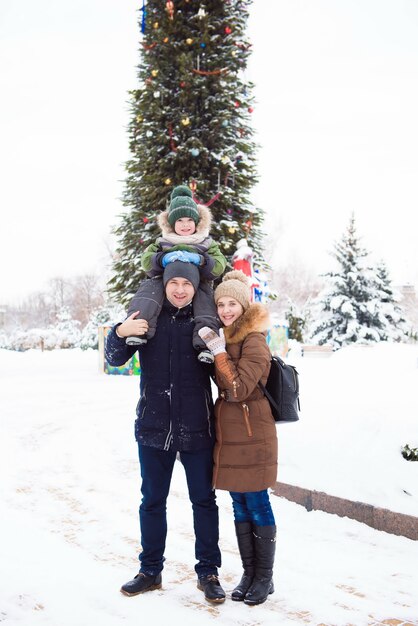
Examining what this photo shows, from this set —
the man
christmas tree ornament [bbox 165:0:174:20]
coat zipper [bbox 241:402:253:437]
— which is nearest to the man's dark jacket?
the man

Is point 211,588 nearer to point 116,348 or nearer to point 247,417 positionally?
point 247,417

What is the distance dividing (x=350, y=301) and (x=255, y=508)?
Answer: 72.8ft

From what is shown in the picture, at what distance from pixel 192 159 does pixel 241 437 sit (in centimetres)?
1237

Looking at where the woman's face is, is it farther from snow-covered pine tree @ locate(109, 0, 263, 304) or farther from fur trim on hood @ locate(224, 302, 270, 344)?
snow-covered pine tree @ locate(109, 0, 263, 304)

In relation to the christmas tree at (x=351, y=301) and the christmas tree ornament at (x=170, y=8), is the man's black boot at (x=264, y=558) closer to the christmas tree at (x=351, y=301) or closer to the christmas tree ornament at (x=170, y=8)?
the christmas tree ornament at (x=170, y=8)

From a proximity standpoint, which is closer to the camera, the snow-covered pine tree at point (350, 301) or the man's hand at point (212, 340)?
the man's hand at point (212, 340)

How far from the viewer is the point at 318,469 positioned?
533 cm

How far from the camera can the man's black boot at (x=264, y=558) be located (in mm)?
3262

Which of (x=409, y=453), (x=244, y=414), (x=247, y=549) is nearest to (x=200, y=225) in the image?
(x=244, y=414)

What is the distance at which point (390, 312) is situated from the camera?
24.6 meters

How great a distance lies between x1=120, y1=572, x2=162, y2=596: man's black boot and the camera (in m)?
3.28

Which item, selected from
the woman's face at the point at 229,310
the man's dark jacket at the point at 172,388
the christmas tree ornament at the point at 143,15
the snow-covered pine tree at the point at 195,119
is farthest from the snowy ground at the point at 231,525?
the christmas tree ornament at the point at 143,15

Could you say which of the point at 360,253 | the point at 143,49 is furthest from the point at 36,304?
the point at 143,49

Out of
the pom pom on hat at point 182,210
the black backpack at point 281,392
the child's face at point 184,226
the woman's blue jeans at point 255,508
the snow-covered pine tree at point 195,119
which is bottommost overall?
the woman's blue jeans at point 255,508
